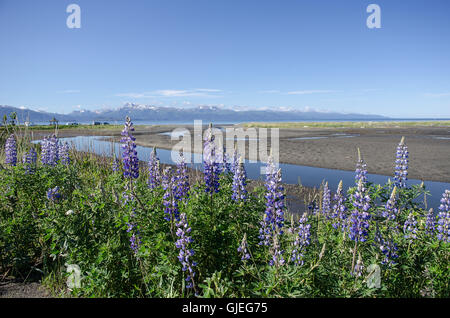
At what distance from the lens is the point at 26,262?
4000 millimetres

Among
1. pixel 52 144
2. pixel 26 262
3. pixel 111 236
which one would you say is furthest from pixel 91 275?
pixel 52 144

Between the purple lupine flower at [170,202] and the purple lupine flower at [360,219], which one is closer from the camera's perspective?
the purple lupine flower at [360,219]

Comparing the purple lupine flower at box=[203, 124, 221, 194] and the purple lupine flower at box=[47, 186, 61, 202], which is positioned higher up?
the purple lupine flower at box=[203, 124, 221, 194]

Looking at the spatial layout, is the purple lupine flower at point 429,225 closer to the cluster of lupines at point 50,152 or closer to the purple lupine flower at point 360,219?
the purple lupine flower at point 360,219

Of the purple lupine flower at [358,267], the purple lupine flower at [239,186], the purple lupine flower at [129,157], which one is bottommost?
the purple lupine flower at [358,267]

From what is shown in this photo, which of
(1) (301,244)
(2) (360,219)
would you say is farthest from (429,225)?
(1) (301,244)

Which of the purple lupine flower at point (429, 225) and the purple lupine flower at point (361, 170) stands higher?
the purple lupine flower at point (361, 170)

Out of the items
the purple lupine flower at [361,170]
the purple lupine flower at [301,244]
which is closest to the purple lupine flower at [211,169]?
the purple lupine flower at [301,244]

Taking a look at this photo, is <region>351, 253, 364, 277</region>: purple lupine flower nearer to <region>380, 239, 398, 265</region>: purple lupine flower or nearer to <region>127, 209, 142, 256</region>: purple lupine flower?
<region>380, 239, 398, 265</region>: purple lupine flower

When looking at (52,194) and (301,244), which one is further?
(52,194)

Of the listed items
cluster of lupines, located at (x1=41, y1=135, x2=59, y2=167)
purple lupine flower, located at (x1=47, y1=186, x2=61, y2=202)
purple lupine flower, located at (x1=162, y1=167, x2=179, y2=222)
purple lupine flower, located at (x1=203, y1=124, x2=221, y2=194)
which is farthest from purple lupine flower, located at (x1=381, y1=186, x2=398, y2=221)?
cluster of lupines, located at (x1=41, y1=135, x2=59, y2=167)

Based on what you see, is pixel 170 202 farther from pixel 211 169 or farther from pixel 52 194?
pixel 52 194
